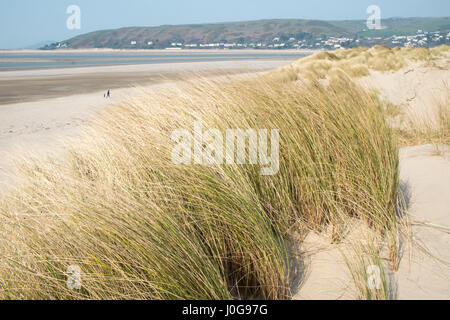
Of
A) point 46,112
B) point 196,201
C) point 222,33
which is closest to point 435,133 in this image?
point 196,201

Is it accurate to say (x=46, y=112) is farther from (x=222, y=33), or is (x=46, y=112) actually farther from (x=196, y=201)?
(x=222, y=33)

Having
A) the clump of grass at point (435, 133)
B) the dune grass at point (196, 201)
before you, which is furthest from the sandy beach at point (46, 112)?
the clump of grass at point (435, 133)

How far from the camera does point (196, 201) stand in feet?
6.64

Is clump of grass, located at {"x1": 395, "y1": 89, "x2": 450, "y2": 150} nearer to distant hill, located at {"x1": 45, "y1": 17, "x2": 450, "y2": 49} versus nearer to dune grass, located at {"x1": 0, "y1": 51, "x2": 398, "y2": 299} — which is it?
dune grass, located at {"x1": 0, "y1": 51, "x2": 398, "y2": 299}

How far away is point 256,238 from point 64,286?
987mm

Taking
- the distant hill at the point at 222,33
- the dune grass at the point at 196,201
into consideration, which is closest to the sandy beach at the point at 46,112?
the dune grass at the point at 196,201

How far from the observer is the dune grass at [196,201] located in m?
1.59

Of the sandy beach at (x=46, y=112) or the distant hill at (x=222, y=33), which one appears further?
the distant hill at (x=222, y=33)

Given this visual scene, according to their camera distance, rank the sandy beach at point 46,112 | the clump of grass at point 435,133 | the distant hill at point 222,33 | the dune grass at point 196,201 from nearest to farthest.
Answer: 1. the dune grass at point 196,201
2. the clump of grass at point 435,133
3. the sandy beach at point 46,112
4. the distant hill at point 222,33

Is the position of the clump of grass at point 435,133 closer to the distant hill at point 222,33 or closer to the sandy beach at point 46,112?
the sandy beach at point 46,112

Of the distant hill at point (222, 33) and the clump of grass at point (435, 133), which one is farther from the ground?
the distant hill at point (222, 33)

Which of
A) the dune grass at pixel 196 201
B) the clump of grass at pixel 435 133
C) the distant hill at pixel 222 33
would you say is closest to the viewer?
the dune grass at pixel 196 201

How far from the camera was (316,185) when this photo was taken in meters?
2.43
